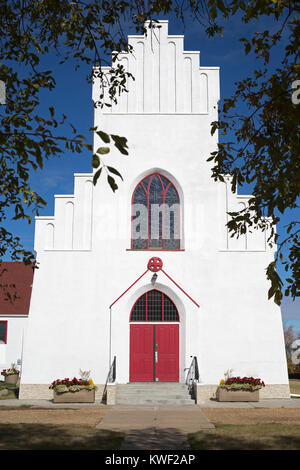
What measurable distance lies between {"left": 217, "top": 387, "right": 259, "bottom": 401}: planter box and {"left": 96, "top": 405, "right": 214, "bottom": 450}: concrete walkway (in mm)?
2171

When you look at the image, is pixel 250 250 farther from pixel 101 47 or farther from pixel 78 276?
pixel 101 47

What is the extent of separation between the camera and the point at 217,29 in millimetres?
8953

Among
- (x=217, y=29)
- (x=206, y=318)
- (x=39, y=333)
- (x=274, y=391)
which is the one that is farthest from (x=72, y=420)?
(x=217, y=29)

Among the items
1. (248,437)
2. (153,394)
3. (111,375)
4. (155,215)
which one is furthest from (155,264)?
(248,437)

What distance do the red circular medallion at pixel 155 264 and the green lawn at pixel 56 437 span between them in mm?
9090

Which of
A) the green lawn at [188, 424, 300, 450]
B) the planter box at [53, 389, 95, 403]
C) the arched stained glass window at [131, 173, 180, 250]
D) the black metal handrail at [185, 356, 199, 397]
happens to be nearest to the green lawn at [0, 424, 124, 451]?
the green lawn at [188, 424, 300, 450]

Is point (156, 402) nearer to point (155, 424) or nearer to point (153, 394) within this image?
point (153, 394)

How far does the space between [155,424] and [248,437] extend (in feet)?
10.8

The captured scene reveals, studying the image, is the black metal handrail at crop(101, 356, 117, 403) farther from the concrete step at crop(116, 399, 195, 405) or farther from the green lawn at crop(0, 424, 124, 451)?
the green lawn at crop(0, 424, 124, 451)

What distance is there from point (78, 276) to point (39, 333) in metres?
2.81

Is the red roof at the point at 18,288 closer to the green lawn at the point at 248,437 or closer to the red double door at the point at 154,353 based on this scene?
the red double door at the point at 154,353

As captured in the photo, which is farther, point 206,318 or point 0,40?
point 206,318

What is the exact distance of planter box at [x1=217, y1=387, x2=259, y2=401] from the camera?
1864 cm

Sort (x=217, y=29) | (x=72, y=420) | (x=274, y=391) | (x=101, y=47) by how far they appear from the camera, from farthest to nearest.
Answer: (x=274, y=391), (x=72, y=420), (x=101, y=47), (x=217, y=29)
